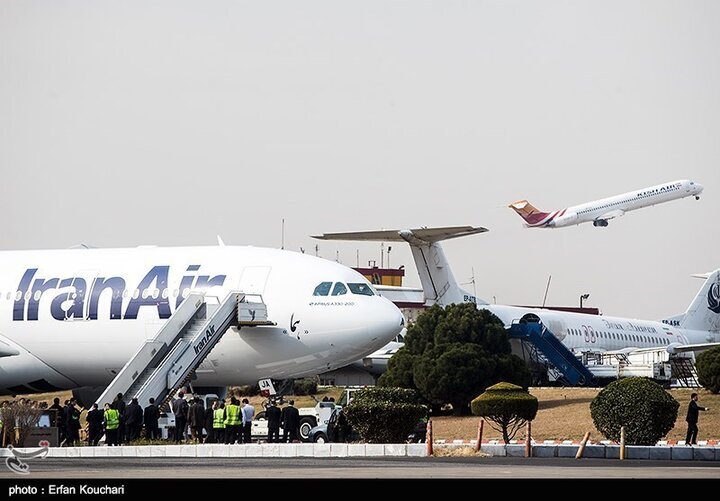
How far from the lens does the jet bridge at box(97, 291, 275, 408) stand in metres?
37.2

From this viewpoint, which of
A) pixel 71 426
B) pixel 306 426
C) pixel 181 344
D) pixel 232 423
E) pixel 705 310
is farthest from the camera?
pixel 705 310

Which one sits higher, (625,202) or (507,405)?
(625,202)

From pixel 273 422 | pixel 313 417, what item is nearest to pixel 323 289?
pixel 313 417

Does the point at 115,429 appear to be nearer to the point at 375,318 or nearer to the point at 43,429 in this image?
the point at 43,429

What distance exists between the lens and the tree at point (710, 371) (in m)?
54.2

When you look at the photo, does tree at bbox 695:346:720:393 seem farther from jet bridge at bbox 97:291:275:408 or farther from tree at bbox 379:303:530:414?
jet bridge at bbox 97:291:275:408

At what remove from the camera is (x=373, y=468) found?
23203 mm

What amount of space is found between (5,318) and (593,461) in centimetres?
2041

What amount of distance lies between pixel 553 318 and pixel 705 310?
24058mm

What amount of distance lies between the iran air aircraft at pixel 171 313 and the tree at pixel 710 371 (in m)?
19.8

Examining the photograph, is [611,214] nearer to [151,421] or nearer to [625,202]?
[625,202]

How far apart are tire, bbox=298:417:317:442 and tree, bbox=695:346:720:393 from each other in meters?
22.5

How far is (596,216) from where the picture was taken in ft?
424

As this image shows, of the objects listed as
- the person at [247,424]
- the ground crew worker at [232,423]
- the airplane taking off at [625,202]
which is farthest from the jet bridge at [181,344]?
the airplane taking off at [625,202]
